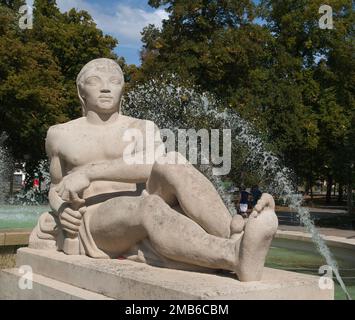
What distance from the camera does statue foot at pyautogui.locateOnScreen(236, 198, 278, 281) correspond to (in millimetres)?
3758

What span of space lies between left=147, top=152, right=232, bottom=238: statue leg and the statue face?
1.27 meters

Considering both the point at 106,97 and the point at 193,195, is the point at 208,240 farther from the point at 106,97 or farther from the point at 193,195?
the point at 106,97

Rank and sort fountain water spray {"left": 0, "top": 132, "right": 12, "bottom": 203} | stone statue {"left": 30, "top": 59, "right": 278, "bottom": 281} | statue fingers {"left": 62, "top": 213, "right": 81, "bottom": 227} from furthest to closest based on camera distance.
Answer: fountain water spray {"left": 0, "top": 132, "right": 12, "bottom": 203}
statue fingers {"left": 62, "top": 213, "right": 81, "bottom": 227}
stone statue {"left": 30, "top": 59, "right": 278, "bottom": 281}

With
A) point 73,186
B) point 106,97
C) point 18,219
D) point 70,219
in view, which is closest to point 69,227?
point 70,219

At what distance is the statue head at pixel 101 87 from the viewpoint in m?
5.75

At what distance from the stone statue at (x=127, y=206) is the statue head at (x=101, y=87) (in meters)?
0.01

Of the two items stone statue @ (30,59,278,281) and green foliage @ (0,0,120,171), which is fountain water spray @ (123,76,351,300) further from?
stone statue @ (30,59,278,281)

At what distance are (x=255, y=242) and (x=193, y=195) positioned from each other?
2.98ft

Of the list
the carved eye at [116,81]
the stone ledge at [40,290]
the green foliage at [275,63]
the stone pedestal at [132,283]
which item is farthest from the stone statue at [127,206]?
the green foliage at [275,63]

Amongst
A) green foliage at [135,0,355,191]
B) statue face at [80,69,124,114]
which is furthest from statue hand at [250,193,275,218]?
green foliage at [135,0,355,191]

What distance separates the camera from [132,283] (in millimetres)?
4121

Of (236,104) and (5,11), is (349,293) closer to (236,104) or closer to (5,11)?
(236,104)

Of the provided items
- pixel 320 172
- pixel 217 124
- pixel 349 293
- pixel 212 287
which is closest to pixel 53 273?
pixel 212 287
